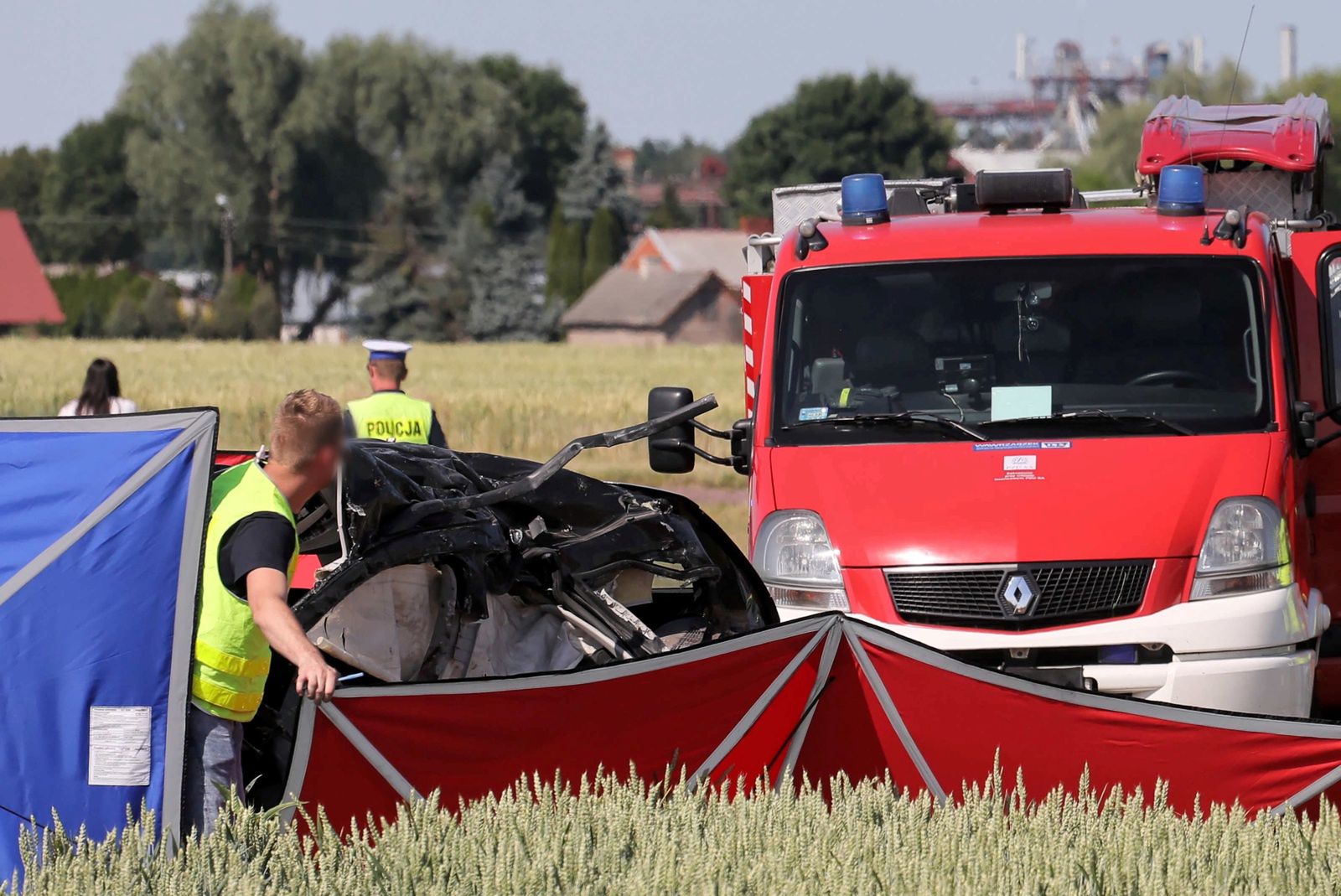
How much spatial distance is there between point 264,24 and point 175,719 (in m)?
85.4

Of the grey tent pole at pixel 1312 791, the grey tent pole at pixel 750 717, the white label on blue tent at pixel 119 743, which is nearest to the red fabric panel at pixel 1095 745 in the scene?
the grey tent pole at pixel 1312 791

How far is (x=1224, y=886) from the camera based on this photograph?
483cm

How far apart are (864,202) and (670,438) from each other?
4.86ft

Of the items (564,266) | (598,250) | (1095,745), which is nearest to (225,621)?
(1095,745)

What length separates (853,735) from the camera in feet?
20.2

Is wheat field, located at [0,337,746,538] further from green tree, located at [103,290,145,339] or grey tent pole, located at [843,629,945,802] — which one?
green tree, located at [103,290,145,339]

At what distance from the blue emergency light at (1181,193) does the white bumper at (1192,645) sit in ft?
6.83

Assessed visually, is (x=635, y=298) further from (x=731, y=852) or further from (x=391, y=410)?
(x=731, y=852)

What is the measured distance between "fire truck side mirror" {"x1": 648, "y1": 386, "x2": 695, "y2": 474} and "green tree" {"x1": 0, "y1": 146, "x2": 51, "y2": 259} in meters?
128

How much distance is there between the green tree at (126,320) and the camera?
82938mm

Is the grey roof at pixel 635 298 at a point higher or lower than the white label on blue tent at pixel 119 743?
higher

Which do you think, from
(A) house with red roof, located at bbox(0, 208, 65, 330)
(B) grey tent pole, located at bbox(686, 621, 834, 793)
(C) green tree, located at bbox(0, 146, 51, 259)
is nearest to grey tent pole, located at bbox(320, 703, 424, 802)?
(B) grey tent pole, located at bbox(686, 621, 834, 793)

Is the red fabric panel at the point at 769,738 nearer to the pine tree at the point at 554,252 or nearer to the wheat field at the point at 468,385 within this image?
the wheat field at the point at 468,385

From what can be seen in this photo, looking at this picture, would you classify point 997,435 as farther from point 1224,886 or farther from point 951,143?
point 951,143
